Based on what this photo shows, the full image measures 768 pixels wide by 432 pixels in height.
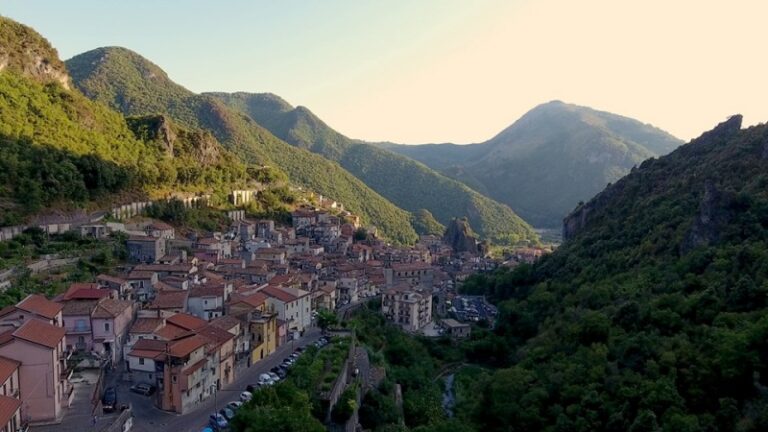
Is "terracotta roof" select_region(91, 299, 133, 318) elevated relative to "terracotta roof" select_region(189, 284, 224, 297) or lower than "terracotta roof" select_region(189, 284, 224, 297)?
elevated

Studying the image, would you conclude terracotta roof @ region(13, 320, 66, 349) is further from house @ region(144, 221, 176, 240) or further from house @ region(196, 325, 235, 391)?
house @ region(144, 221, 176, 240)

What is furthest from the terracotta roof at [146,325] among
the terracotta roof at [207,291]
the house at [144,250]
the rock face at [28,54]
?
the rock face at [28,54]

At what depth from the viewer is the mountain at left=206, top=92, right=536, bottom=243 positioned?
119438 millimetres

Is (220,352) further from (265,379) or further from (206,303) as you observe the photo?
(206,303)

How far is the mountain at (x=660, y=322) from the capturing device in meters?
18.9

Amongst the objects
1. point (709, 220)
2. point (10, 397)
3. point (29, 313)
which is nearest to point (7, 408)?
point (10, 397)

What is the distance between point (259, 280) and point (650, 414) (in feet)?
84.2

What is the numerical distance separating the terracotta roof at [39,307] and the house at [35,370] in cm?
247

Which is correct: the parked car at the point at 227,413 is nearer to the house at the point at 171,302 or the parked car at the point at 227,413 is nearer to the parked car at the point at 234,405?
the parked car at the point at 234,405

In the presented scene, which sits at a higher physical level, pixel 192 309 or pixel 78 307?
pixel 78 307

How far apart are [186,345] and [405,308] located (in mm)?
22212

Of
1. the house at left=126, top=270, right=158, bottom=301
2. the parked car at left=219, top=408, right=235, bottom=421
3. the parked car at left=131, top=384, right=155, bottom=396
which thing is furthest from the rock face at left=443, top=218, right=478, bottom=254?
the parked car at left=219, top=408, right=235, bottom=421

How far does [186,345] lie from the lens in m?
21.5

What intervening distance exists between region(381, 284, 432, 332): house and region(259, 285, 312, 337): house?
941cm
